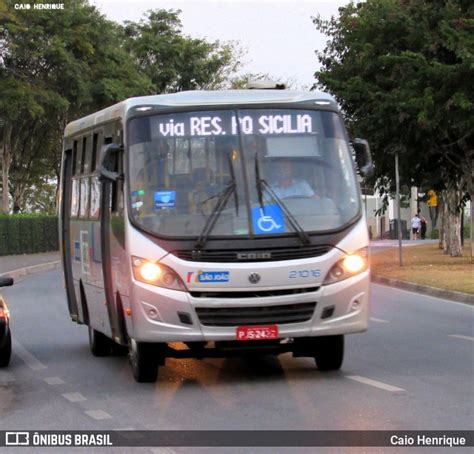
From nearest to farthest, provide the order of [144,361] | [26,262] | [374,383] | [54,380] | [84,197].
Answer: [374,383]
[144,361]
[54,380]
[84,197]
[26,262]

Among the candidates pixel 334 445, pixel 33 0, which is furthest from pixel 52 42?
pixel 334 445

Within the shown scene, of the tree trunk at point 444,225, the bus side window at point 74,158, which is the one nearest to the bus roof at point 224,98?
the bus side window at point 74,158

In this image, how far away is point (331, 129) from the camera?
1109 centimetres

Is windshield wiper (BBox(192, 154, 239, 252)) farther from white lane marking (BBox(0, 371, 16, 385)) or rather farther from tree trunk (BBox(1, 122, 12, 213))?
tree trunk (BBox(1, 122, 12, 213))

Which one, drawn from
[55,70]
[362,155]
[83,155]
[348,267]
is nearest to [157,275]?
[348,267]

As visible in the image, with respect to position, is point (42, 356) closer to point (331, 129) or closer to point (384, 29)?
point (331, 129)

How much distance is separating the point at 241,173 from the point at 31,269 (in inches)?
1060

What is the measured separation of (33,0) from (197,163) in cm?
3554

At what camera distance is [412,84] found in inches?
1116

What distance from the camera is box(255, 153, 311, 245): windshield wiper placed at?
10445mm

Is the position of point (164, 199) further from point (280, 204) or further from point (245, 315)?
point (245, 315)

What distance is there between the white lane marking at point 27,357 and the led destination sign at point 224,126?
11.1 ft

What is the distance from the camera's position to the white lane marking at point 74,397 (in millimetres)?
10227

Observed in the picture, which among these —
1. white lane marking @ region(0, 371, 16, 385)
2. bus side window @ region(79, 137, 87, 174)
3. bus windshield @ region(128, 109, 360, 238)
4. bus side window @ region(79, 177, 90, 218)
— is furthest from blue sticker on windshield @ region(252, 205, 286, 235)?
bus side window @ region(79, 137, 87, 174)
